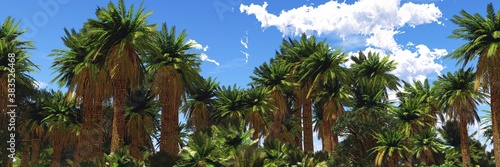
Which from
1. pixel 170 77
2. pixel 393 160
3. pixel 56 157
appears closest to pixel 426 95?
pixel 393 160

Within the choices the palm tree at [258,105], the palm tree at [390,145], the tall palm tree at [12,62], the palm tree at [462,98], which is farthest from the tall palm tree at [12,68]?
the palm tree at [462,98]

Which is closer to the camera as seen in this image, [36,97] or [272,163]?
[272,163]

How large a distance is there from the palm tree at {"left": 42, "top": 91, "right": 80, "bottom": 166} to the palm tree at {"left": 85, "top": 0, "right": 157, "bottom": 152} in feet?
35.9

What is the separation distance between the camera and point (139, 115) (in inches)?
1480

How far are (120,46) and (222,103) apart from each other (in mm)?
16648

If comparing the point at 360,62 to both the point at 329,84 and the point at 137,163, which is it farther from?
the point at 137,163

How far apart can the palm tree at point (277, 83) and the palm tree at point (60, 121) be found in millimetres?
17085

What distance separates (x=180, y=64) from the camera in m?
34.1

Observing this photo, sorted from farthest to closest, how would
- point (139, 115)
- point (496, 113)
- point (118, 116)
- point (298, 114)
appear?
point (298, 114) → point (139, 115) → point (496, 113) → point (118, 116)

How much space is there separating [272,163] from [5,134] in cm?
2099

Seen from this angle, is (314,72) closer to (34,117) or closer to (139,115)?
(139,115)

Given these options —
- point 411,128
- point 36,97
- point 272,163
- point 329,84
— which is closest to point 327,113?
point 329,84

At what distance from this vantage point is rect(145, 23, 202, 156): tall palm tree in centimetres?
3350

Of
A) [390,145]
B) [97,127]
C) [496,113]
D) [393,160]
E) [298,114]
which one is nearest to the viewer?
[97,127]
